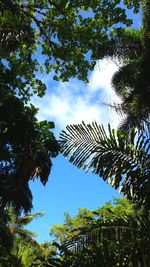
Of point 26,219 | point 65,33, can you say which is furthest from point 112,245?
point 26,219

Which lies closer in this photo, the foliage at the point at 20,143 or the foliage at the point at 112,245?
the foliage at the point at 112,245

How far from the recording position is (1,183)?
8.64 m

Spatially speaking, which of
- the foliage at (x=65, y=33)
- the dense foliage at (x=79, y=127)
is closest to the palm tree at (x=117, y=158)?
the dense foliage at (x=79, y=127)

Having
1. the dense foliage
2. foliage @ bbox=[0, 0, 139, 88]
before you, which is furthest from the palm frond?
foliage @ bbox=[0, 0, 139, 88]

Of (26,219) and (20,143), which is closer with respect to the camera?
(20,143)

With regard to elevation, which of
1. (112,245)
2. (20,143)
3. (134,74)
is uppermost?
(134,74)

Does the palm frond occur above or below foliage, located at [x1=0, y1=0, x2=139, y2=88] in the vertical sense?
below

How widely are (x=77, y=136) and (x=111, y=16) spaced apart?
4.38 metres

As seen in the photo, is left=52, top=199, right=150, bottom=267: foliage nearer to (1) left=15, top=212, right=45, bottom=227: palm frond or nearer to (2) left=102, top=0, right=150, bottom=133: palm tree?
(2) left=102, top=0, right=150, bottom=133: palm tree

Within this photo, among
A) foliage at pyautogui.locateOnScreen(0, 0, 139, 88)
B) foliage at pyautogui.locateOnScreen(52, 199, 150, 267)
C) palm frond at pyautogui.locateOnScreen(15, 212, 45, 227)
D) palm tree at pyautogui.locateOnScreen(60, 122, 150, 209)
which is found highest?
foliage at pyautogui.locateOnScreen(0, 0, 139, 88)

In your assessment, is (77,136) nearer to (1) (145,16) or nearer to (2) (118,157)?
(2) (118,157)

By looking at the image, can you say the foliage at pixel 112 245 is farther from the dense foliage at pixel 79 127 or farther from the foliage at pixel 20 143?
the foliage at pixel 20 143

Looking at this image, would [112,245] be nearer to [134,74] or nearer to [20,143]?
[20,143]

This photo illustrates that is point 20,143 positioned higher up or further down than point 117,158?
higher up
